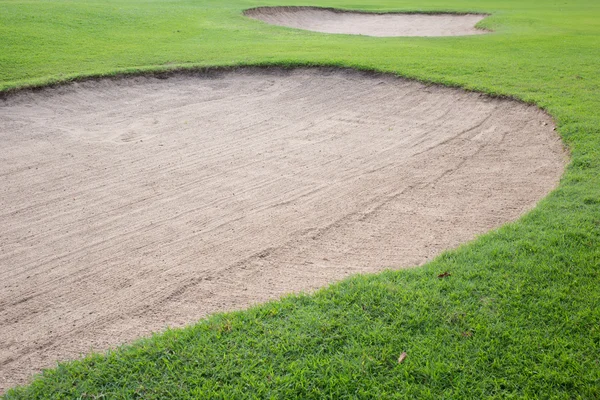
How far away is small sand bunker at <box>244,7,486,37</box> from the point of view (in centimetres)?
2055

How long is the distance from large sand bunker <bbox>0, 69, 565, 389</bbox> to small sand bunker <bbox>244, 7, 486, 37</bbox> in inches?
413

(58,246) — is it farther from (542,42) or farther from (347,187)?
(542,42)

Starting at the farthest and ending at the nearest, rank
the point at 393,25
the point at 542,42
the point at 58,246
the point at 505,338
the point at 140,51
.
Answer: the point at 393,25
the point at 542,42
the point at 140,51
the point at 58,246
the point at 505,338

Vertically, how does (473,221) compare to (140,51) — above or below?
below

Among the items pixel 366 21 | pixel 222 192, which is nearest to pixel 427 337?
pixel 222 192

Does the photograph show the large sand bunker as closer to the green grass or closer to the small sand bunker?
the green grass

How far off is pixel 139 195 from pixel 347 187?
275 cm

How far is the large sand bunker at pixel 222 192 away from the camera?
4844 mm

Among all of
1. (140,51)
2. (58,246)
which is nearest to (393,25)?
(140,51)

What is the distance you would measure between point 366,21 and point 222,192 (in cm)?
1782

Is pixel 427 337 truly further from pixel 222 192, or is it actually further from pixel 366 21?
pixel 366 21

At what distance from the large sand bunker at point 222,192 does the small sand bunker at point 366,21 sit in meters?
10.5

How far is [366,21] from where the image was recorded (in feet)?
74.0

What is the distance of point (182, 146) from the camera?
8477 mm
